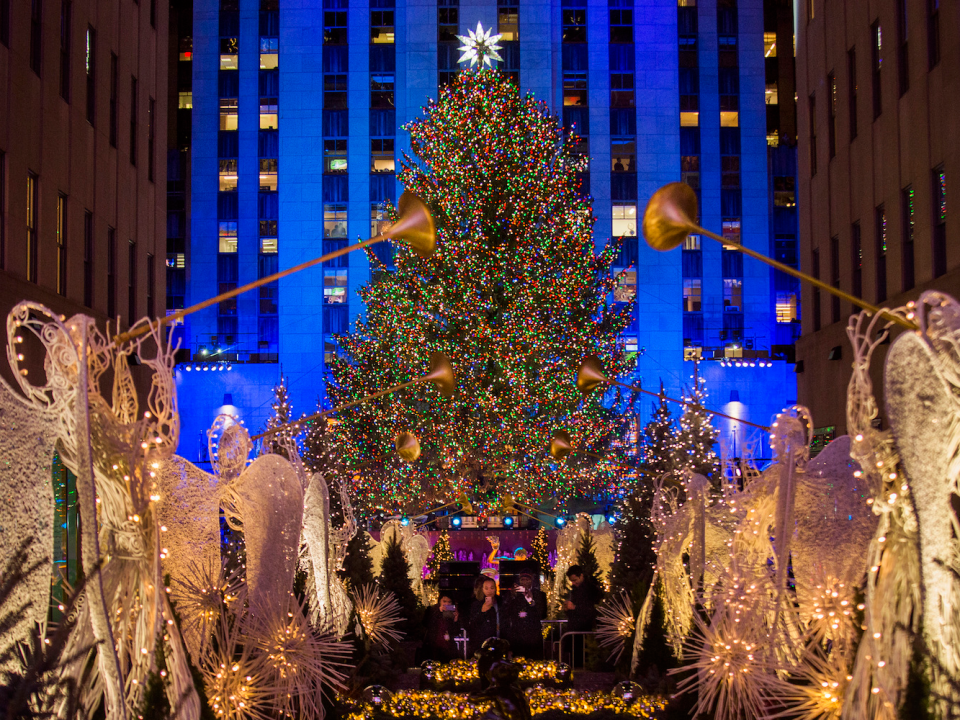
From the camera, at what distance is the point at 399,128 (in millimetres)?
47094

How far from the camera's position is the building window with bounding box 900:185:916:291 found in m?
20.1

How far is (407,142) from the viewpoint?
1869 inches

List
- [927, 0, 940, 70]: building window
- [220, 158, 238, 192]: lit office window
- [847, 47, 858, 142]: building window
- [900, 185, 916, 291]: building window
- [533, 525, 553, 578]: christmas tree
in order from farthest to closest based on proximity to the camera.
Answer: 1. [220, 158, 238, 192]: lit office window
2. [533, 525, 553, 578]: christmas tree
3. [847, 47, 858, 142]: building window
4. [900, 185, 916, 291]: building window
5. [927, 0, 940, 70]: building window

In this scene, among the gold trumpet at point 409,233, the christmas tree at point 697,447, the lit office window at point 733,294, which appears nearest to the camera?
the gold trumpet at point 409,233

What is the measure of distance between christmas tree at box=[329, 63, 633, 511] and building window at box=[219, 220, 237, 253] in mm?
20103

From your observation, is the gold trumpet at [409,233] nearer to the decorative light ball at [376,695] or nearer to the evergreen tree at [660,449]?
the decorative light ball at [376,695]

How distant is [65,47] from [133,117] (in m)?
4.69

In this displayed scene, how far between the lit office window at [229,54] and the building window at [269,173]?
16.4 feet

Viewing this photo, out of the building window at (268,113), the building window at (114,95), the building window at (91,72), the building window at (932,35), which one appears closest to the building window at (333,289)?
the building window at (268,113)

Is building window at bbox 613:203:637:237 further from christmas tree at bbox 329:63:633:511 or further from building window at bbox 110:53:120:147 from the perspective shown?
building window at bbox 110:53:120:147

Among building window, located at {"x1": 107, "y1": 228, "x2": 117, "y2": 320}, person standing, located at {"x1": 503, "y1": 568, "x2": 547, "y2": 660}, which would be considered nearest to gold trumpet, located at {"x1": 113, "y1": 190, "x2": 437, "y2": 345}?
person standing, located at {"x1": 503, "y1": 568, "x2": 547, "y2": 660}

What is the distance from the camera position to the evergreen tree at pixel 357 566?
1559 cm

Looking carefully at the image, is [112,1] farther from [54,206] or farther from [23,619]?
[23,619]

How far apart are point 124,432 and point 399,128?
42.3 metres
